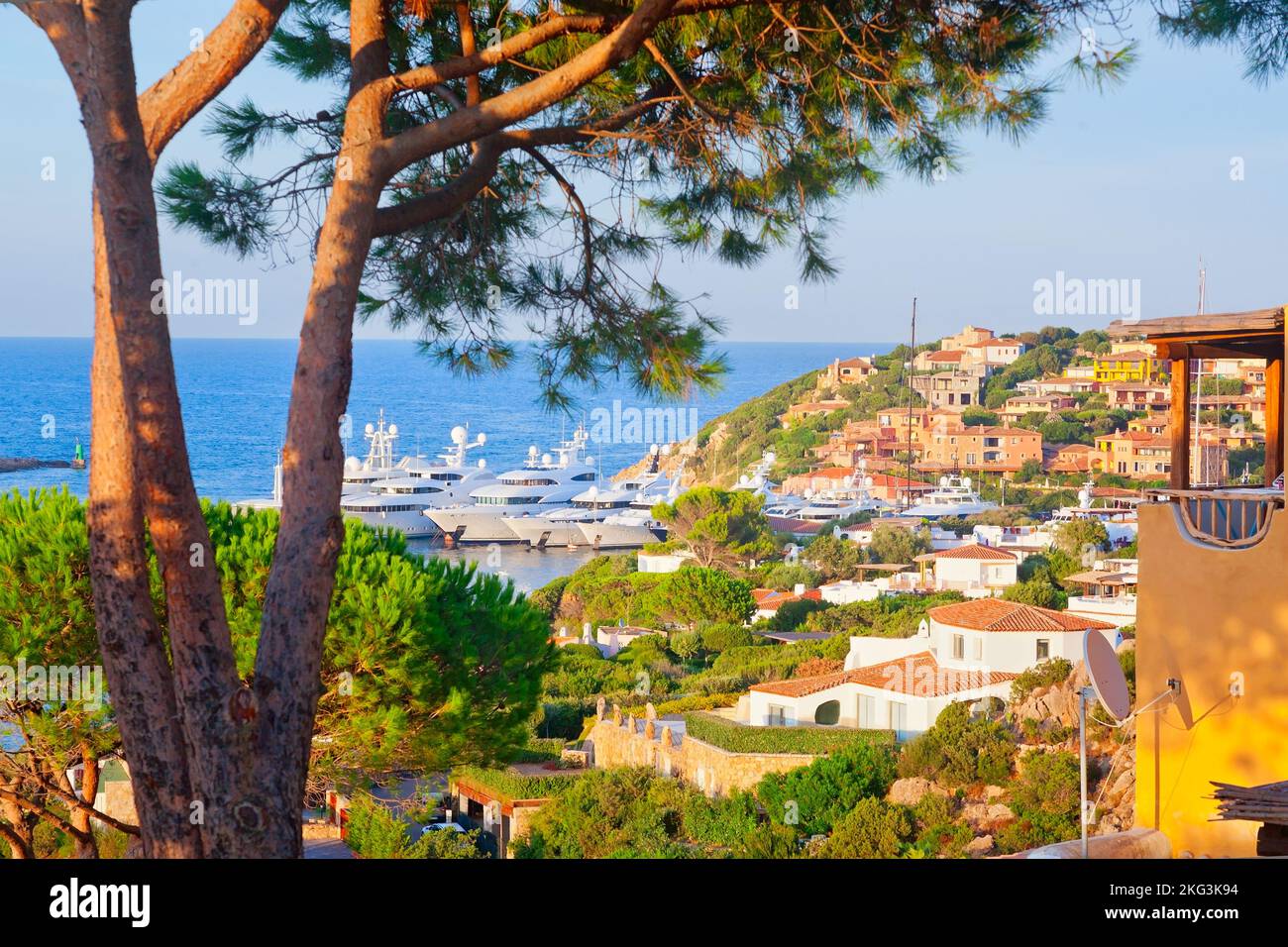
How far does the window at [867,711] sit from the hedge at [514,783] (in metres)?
5.49

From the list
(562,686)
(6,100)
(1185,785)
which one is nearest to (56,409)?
(6,100)

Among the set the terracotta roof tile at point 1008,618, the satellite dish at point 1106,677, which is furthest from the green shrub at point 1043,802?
the satellite dish at point 1106,677

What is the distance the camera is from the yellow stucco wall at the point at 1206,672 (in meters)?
6.39

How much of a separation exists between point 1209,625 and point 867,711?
14166 mm

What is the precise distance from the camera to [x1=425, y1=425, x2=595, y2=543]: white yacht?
51.9 m

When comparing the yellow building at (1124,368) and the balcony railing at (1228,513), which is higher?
the yellow building at (1124,368)

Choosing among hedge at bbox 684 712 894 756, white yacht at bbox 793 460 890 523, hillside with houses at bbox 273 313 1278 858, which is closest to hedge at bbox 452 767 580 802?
hillside with houses at bbox 273 313 1278 858

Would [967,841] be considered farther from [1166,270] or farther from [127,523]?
[1166,270]

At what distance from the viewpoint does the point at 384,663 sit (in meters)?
7.46

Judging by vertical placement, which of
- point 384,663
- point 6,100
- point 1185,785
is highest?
point 6,100

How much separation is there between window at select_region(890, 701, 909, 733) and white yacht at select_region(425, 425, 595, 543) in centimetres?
3319

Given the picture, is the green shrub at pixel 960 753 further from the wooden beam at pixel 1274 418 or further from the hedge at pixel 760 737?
the wooden beam at pixel 1274 418

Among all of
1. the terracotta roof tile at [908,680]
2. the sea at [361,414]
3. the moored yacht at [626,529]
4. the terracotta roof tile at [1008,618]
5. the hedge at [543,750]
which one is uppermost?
the sea at [361,414]
